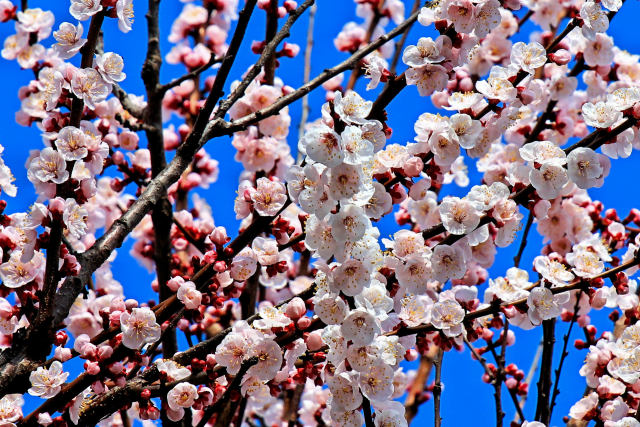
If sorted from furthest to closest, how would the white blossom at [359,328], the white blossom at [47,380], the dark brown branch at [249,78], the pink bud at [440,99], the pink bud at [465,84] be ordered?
1. the pink bud at [440,99]
2. the pink bud at [465,84]
3. the dark brown branch at [249,78]
4. the white blossom at [47,380]
5. the white blossom at [359,328]

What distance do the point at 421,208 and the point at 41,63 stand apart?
2029mm

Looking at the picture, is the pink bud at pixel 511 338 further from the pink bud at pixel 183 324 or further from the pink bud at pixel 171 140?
the pink bud at pixel 171 140

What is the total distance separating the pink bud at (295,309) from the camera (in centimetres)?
235

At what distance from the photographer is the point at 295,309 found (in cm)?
235

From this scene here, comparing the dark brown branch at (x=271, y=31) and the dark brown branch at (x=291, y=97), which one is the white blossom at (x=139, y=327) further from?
the dark brown branch at (x=271, y=31)

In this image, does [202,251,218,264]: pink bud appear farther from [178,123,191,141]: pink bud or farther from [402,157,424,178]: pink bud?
[178,123,191,141]: pink bud

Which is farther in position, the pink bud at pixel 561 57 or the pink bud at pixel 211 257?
the pink bud at pixel 561 57

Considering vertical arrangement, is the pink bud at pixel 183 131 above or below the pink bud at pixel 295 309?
above

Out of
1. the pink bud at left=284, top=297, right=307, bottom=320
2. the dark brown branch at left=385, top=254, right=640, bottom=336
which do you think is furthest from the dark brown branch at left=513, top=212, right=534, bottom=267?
the pink bud at left=284, top=297, right=307, bottom=320

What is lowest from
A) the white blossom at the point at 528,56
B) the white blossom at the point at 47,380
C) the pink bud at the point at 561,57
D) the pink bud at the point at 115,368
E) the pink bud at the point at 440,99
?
the white blossom at the point at 47,380

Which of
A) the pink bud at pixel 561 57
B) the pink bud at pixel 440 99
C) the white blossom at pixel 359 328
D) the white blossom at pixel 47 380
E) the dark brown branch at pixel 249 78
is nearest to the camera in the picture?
the white blossom at pixel 359 328

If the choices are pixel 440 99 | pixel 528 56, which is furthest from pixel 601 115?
pixel 440 99

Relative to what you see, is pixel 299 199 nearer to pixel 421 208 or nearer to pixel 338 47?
pixel 421 208

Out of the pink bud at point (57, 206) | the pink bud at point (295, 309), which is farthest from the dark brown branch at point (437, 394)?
the pink bud at point (57, 206)
